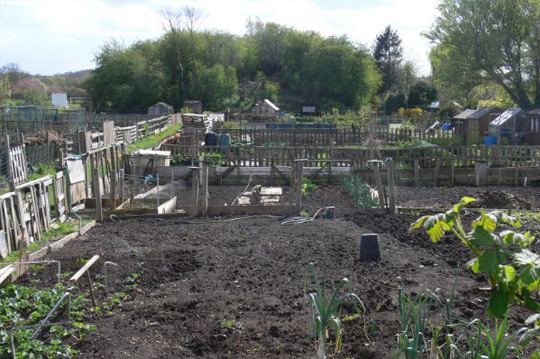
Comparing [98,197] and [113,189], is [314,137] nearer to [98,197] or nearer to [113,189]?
[113,189]

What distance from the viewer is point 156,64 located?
69750 millimetres

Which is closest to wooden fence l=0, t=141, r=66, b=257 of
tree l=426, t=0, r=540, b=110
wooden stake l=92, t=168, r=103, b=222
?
wooden stake l=92, t=168, r=103, b=222

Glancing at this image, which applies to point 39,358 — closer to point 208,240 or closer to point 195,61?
point 208,240

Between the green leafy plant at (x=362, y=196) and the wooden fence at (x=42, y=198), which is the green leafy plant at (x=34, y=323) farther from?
the green leafy plant at (x=362, y=196)

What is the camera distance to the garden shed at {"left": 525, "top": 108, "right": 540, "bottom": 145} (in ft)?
109

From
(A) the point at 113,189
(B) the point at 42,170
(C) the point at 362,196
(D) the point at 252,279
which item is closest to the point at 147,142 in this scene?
(B) the point at 42,170

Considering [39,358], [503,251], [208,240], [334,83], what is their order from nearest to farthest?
1. [503,251]
2. [39,358]
3. [208,240]
4. [334,83]

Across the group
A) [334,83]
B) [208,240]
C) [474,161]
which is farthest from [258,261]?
[334,83]

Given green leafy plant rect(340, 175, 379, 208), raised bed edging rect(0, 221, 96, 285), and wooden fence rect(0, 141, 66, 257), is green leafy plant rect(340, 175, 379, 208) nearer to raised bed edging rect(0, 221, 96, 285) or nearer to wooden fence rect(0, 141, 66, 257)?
raised bed edging rect(0, 221, 96, 285)

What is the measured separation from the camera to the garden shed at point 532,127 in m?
33.2

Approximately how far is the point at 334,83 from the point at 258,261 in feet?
216

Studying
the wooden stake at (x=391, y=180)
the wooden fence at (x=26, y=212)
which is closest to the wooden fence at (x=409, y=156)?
the wooden stake at (x=391, y=180)

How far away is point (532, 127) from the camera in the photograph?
3416 cm

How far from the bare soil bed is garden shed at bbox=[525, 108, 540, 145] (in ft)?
76.4
